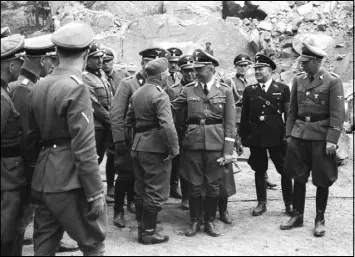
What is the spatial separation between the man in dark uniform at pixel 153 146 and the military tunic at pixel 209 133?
16.7 inches

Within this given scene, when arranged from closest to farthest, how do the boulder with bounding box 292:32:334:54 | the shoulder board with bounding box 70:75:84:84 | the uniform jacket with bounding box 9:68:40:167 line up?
the shoulder board with bounding box 70:75:84:84
the uniform jacket with bounding box 9:68:40:167
the boulder with bounding box 292:32:334:54

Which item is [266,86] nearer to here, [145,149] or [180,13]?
[145,149]

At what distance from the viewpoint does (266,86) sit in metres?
6.29

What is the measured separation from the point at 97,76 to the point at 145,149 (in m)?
1.59

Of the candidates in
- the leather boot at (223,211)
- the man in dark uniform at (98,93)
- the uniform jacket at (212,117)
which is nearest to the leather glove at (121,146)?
the man in dark uniform at (98,93)

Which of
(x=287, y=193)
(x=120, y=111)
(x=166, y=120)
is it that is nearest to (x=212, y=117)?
(x=166, y=120)

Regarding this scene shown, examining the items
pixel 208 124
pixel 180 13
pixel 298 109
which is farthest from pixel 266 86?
pixel 180 13

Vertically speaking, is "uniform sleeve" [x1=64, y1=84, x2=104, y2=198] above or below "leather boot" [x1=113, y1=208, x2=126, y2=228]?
above

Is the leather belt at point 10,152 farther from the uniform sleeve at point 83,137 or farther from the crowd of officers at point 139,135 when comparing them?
the uniform sleeve at point 83,137

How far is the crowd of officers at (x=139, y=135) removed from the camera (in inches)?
140

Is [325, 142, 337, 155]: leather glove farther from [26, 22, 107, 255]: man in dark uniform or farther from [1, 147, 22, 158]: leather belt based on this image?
[1, 147, 22, 158]: leather belt

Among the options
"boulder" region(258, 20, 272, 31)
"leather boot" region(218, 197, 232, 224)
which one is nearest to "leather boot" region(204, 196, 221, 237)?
"leather boot" region(218, 197, 232, 224)

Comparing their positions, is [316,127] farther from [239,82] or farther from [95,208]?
[95,208]

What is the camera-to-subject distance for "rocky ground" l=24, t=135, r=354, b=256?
4938mm
